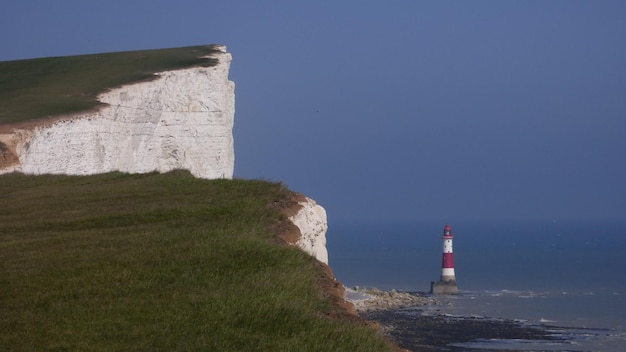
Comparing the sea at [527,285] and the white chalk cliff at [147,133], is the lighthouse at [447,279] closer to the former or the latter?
the sea at [527,285]

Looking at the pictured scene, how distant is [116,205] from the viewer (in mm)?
11977

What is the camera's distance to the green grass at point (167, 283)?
698 centimetres

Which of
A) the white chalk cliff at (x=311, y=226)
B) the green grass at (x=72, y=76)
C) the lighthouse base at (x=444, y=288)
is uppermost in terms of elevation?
the green grass at (x=72, y=76)

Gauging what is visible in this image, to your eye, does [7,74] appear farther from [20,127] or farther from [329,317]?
[329,317]

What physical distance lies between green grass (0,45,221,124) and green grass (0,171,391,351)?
591 inches

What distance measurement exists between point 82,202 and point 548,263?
7576 centimetres

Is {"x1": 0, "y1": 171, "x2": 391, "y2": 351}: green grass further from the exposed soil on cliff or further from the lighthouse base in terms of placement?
the lighthouse base

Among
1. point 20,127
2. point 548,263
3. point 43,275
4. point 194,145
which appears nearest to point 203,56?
point 194,145

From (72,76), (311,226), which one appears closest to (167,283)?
(311,226)

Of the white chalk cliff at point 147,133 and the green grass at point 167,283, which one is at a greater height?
the white chalk cliff at point 147,133

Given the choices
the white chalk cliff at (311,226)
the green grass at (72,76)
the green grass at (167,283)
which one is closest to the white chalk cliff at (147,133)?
the green grass at (72,76)

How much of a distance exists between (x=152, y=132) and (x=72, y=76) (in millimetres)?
3866

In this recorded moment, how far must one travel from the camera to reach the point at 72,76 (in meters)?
34.1

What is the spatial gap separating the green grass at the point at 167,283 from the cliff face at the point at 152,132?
1406cm
